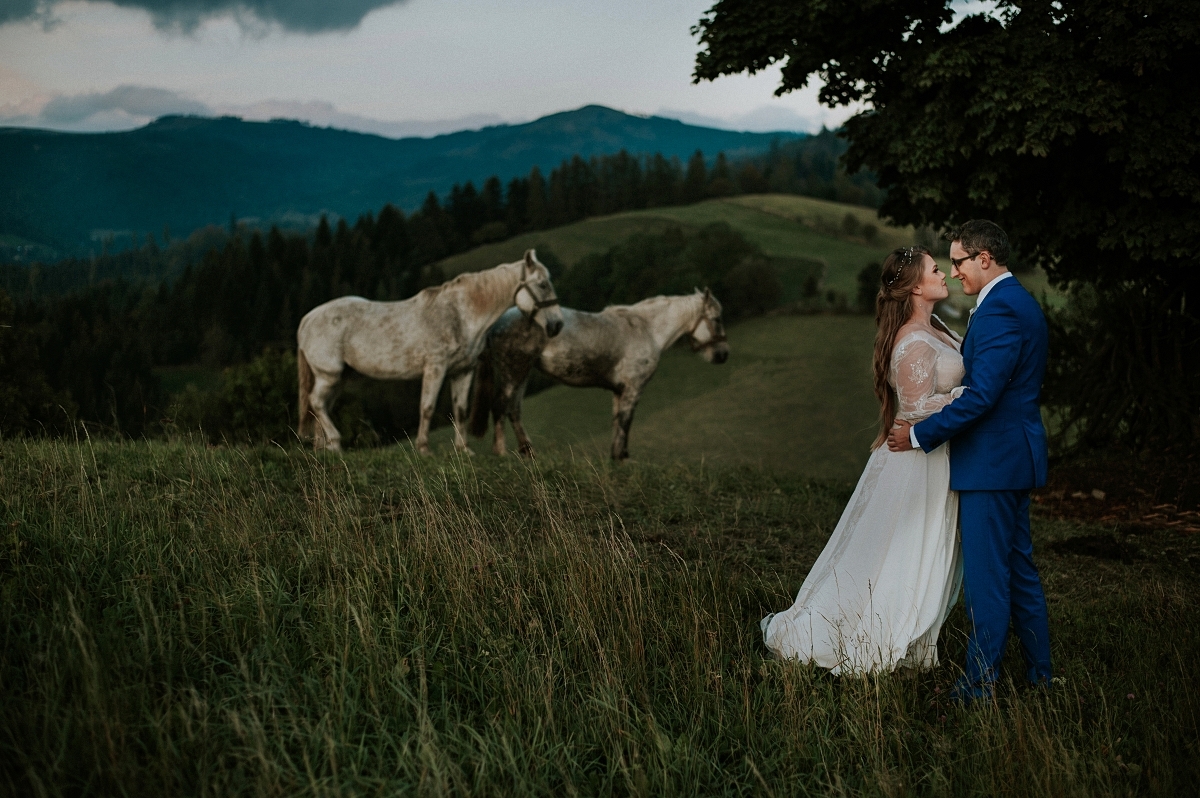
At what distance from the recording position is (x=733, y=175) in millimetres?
131125

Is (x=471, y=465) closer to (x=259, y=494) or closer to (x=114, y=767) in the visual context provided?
(x=259, y=494)

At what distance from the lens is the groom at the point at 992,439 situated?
166 inches

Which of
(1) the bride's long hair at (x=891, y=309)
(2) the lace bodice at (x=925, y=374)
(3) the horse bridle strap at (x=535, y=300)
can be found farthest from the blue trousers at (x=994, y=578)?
(3) the horse bridle strap at (x=535, y=300)

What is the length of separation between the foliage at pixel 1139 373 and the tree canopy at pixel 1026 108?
54 cm

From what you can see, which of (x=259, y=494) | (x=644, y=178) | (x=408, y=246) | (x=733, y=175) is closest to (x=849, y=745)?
(x=259, y=494)

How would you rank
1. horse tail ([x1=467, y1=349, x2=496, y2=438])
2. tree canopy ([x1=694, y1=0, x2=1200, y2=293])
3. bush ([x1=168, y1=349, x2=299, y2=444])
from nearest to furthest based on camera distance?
1. tree canopy ([x1=694, y1=0, x2=1200, y2=293])
2. horse tail ([x1=467, y1=349, x2=496, y2=438])
3. bush ([x1=168, y1=349, x2=299, y2=444])

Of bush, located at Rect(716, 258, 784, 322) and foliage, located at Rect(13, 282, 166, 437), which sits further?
bush, located at Rect(716, 258, 784, 322)

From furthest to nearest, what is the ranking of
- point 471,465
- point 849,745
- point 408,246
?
point 408,246
point 471,465
point 849,745

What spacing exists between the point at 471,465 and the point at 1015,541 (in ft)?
17.2

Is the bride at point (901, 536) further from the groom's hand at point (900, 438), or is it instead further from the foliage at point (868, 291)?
the foliage at point (868, 291)

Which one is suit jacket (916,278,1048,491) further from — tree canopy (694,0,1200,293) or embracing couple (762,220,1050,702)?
tree canopy (694,0,1200,293)

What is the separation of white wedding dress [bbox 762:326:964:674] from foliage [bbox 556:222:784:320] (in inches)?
1997

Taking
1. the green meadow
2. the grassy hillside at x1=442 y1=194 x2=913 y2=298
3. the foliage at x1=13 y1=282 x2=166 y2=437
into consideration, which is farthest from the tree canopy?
the grassy hillside at x1=442 y1=194 x2=913 y2=298

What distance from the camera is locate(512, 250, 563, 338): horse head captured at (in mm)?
11164
